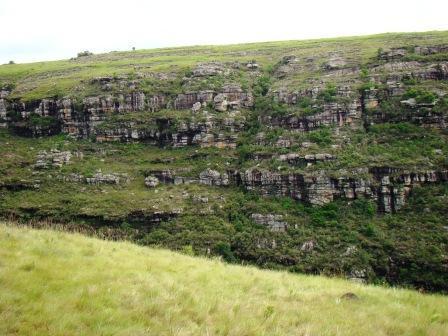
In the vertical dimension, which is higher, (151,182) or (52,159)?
(52,159)

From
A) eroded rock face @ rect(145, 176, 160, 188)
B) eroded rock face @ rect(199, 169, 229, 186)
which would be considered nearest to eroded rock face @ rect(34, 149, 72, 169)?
eroded rock face @ rect(145, 176, 160, 188)

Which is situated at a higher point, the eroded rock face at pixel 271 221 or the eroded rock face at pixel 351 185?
the eroded rock face at pixel 351 185

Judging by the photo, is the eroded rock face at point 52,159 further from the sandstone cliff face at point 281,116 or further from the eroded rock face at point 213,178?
the eroded rock face at point 213,178

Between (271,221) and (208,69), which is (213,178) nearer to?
(271,221)

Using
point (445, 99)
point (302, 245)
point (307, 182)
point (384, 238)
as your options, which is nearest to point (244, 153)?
point (307, 182)

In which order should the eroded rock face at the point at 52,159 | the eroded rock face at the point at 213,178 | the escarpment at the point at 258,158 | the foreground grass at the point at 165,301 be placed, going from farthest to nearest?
the eroded rock face at the point at 52,159, the eroded rock face at the point at 213,178, the escarpment at the point at 258,158, the foreground grass at the point at 165,301

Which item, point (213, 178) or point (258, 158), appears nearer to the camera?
point (213, 178)

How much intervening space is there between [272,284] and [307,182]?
148 ft

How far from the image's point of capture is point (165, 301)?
31.1ft

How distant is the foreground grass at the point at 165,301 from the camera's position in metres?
7.95

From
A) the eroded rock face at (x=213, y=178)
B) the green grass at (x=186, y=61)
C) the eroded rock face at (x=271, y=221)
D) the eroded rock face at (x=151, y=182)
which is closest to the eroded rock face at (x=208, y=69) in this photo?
the green grass at (x=186, y=61)

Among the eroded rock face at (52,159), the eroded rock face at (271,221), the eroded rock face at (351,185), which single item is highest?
the eroded rock face at (52,159)

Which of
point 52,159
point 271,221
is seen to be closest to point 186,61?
point 52,159

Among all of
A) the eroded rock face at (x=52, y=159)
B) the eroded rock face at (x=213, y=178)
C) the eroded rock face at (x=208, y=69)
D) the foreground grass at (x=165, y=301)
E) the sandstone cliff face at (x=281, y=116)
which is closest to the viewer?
the foreground grass at (x=165, y=301)
